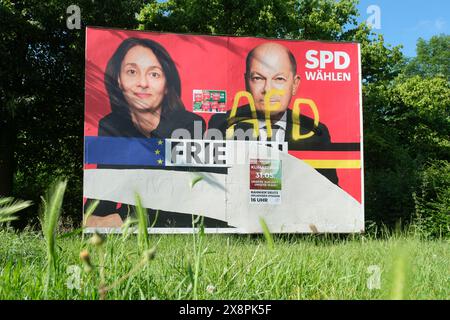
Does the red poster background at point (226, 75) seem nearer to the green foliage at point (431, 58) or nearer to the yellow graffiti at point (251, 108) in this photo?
the yellow graffiti at point (251, 108)

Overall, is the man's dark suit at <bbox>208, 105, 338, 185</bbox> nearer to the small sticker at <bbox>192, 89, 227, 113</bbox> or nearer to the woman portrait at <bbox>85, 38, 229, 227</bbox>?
the small sticker at <bbox>192, 89, 227, 113</bbox>

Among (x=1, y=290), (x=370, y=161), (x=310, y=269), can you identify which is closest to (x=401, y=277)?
(x=1, y=290)

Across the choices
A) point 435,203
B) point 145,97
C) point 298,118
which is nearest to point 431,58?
point 435,203

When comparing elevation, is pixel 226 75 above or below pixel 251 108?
above

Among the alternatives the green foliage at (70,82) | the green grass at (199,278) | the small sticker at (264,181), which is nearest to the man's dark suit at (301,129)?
the small sticker at (264,181)

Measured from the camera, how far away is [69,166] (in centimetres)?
1217

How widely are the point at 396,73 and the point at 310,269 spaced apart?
20946mm

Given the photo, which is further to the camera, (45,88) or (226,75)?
(45,88)

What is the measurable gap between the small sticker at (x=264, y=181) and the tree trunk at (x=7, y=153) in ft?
21.3

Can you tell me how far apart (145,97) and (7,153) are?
591cm

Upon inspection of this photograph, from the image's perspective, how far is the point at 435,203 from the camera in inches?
337

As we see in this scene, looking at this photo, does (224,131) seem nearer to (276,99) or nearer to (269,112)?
(269,112)

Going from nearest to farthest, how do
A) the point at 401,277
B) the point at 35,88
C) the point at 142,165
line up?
the point at 401,277 < the point at 142,165 < the point at 35,88
